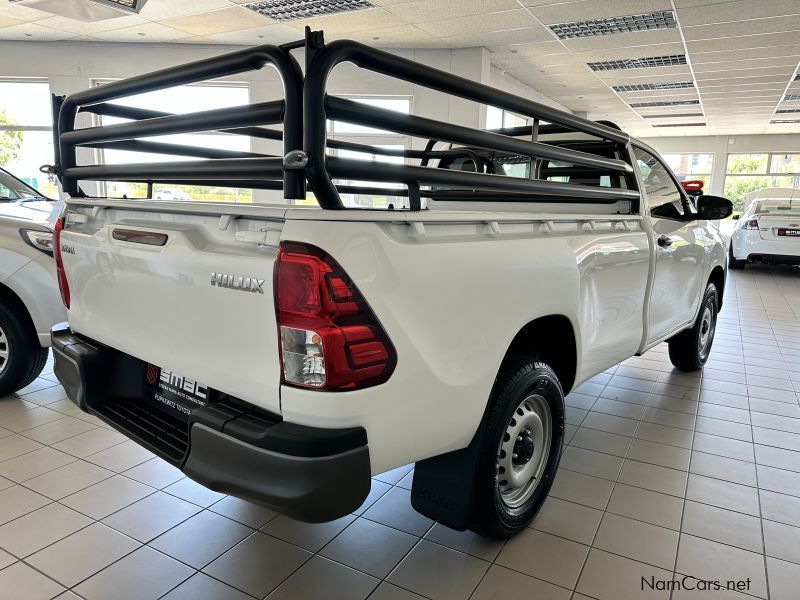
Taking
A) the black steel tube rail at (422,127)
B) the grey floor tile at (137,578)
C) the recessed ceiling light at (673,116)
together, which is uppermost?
the recessed ceiling light at (673,116)

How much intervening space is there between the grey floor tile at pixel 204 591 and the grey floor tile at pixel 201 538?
0.08 meters

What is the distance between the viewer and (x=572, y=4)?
730 centimetres

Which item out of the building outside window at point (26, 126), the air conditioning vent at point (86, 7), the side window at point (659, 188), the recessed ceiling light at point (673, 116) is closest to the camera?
the side window at point (659, 188)

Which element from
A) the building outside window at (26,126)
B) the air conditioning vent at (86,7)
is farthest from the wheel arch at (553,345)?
the building outside window at (26,126)

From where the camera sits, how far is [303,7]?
7.81m

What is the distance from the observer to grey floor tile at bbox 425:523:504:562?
2.13m

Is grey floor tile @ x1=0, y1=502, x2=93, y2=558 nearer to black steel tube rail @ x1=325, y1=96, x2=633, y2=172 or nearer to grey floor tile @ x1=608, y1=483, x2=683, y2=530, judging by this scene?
black steel tube rail @ x1=325, y1=96, x2=633, y2=172

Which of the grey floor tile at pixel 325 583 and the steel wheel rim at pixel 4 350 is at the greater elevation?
the steel wheel rim at pixel 4 350

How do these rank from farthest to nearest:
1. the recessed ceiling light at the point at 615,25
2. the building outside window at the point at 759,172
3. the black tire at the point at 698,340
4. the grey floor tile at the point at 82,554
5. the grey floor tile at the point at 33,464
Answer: the building outside window at the point at 759,172 → the recessed ceiling light at the point at 615,25 → the black tire at the point at 698,340 → the grey floor tile at the point at 33,464 → the grey floor tile at the point at 82,554

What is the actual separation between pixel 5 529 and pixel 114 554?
520mm

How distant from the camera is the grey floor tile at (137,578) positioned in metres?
1.89

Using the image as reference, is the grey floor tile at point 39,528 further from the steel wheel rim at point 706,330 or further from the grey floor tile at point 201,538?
the steel wheel rim at point 706,330

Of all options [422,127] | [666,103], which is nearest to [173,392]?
[422,127]

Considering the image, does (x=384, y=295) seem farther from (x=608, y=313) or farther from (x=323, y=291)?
(x=608, y=313)
